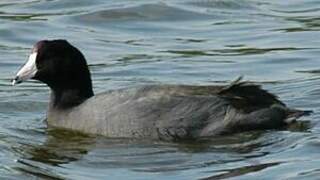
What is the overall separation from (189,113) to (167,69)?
9.16ft

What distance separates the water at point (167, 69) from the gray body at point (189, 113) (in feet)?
0.38

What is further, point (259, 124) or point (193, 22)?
point (193, 22)

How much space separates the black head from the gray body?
782 millimetres

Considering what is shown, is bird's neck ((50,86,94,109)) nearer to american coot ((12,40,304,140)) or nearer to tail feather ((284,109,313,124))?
american coot ((12,40,304,140))

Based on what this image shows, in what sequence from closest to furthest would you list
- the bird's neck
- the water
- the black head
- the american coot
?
the water, the american coot, the black head, the bird's neck

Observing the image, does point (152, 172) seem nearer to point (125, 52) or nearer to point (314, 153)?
point (314, 153)

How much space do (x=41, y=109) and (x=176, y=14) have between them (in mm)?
4852

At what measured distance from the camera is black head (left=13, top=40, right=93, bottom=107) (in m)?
11.9

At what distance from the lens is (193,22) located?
16.9m

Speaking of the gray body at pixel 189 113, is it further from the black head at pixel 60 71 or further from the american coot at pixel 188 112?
the black head at pixel 60 71

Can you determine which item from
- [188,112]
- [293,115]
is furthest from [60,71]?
[293,115]

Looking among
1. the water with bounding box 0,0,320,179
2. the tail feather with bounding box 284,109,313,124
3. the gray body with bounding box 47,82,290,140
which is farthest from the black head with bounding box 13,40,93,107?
the tail feather with bounding box 284,109,313,124

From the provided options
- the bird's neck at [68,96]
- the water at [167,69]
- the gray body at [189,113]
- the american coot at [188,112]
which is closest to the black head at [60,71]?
the bird's neck at [68,96]

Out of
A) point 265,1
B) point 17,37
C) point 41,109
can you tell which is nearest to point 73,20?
point 17,37
